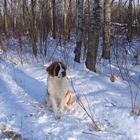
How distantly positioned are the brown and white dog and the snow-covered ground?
0.14 metres

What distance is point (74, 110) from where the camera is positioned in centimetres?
619

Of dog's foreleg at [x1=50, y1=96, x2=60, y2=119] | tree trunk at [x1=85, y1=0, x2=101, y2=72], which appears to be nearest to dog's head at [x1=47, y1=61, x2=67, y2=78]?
dog's foreleg at [x1=50, y1=96, x2=60, y2=119]

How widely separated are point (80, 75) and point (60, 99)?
245 centimetres

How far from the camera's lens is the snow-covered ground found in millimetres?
5168

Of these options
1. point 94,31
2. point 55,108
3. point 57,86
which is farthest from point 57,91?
point 94,31

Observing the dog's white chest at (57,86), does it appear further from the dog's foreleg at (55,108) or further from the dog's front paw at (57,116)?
the dog's front paw at (57,116)

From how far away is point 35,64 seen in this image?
1020cm

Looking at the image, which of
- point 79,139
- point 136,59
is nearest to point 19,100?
point 79,139

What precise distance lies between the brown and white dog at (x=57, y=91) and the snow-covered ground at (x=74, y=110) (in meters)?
0.14

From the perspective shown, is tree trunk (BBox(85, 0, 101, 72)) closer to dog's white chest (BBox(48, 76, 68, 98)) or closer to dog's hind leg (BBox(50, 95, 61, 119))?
dog's white chest (BBox(48, 76, 68, 98))

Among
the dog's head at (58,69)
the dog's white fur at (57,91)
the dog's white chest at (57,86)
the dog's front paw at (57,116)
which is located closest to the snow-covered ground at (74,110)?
the dog's front paw at (57,116)

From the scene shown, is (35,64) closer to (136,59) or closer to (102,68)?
(102,68)

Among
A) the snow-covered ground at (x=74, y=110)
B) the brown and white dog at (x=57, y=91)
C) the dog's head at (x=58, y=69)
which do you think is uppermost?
the dog's head at (x=58, y=69)

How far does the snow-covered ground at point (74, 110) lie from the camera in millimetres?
5168
